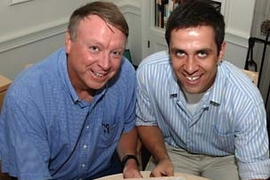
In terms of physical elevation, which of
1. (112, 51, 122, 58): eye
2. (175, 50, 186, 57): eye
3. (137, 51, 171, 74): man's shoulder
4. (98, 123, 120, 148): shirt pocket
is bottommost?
(98, 123, 120, 148): shirt pocket

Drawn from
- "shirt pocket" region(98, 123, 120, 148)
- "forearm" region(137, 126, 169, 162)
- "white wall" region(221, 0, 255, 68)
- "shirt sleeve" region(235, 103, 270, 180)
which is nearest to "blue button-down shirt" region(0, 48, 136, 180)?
"shirt pocket" region(98, 123, 120, 148)

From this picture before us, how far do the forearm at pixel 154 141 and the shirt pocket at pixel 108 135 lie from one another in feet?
0.41

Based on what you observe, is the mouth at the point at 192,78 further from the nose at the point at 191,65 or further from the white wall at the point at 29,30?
the white wall at the point at 29,30

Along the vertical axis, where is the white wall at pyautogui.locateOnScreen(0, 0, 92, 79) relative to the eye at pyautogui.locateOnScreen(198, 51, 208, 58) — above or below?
below

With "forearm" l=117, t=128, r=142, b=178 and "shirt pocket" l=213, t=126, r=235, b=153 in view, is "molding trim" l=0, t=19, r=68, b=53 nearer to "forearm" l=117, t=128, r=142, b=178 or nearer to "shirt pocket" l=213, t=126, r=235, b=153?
"forearm" l=117, t=128, r=142, b=178

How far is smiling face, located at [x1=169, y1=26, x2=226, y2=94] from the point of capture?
1438 millimetres

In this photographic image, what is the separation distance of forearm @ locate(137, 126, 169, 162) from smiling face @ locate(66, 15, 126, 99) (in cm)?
40

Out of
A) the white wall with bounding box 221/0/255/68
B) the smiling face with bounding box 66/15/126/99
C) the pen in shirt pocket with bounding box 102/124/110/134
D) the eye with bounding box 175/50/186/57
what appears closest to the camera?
the smiling face with bounding box 66/15/126/99

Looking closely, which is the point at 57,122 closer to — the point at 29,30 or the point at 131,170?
the point at 131,170

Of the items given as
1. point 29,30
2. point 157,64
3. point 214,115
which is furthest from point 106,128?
point 29,30

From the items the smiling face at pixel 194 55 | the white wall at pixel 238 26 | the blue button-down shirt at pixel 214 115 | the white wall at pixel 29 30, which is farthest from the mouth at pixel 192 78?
the white wall at pixel 29 30

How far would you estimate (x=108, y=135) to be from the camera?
1670 mm

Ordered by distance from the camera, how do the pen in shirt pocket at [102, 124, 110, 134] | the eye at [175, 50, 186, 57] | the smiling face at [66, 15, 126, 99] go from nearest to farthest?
1. the smiling face at [66, 15, 126, 99]
2. the eye at [175, 50, 186, 57]
3. the pen in shirt pocket at [102, 124, 110, 134]

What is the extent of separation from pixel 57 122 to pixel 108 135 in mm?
273
